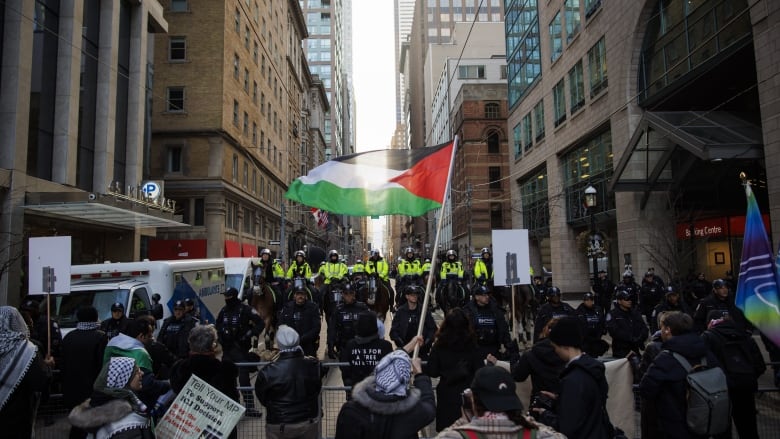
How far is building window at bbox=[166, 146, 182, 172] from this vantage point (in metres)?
34.9

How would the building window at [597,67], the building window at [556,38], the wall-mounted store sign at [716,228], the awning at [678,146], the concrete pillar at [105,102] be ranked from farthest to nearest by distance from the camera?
the building window at [556,38] → the building window at [597,67] → the wall-mounted store sign at [716,228] → the concrete pillar at [105,102] → the awning at [678,146]

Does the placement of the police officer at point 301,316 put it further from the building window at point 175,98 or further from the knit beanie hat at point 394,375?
the building window at point 175,98

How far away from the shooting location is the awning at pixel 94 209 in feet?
55.8

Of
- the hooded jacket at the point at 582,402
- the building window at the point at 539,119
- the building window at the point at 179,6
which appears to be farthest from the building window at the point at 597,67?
the building window at the point at 179,6

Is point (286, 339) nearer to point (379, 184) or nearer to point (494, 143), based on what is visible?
point (379, 184)

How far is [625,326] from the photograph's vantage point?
337 inches

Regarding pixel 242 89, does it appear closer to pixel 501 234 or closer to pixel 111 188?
pixel 111 188

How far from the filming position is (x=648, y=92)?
21.9m

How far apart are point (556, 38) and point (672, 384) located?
31022 mm

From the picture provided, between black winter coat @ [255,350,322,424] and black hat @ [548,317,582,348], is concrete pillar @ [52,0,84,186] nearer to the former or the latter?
black winter coat @ [255,350,322,424]

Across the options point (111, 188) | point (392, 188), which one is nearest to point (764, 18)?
point (392, 188)

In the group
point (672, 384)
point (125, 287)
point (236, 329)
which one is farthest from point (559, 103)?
point (672, 384)

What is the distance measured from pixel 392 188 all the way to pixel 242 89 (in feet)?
114

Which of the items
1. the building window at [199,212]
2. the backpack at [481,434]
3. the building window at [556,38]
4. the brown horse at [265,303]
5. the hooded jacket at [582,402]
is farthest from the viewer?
the building window at [199,212]
